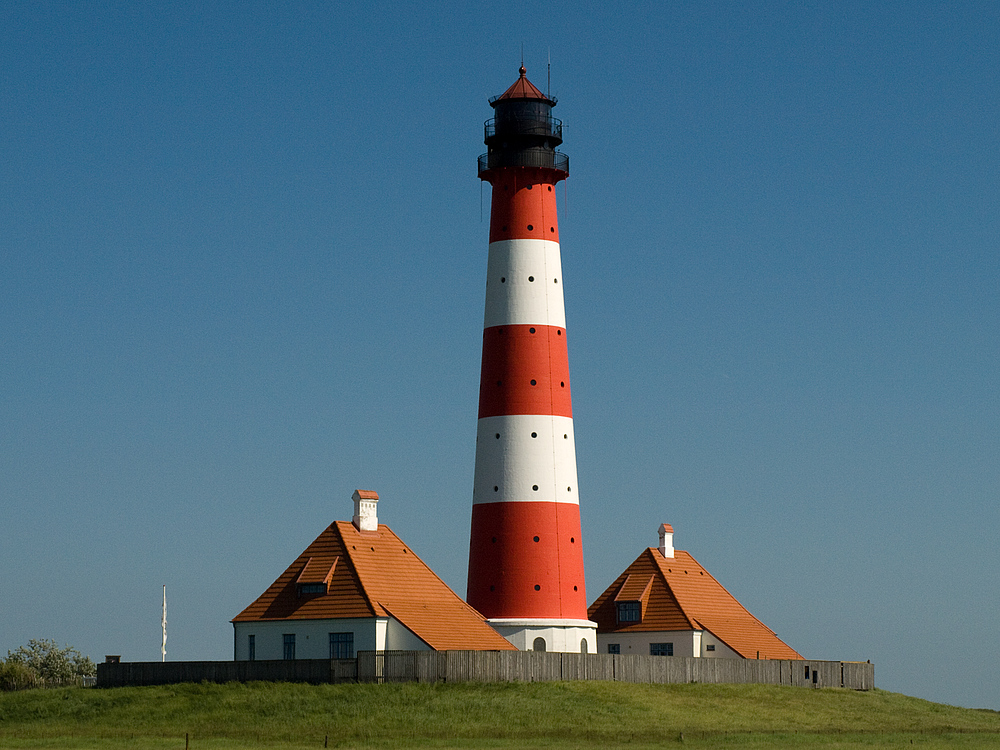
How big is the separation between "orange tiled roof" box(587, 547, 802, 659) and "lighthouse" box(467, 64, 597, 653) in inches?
340

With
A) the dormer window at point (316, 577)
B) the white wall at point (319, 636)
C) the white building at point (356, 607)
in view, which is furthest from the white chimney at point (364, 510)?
the white wall at point (319, 636)

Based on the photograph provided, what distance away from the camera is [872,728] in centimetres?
6075

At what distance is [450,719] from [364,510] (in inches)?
534

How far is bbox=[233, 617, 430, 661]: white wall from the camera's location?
63.5m

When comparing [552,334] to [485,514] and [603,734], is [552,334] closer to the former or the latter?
[485,514]

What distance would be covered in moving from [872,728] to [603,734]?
11.3 m

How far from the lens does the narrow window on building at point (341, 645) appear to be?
210ft

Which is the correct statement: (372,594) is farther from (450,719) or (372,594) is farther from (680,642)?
(680,642)

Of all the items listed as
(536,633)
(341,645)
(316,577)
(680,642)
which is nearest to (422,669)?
(341,645)

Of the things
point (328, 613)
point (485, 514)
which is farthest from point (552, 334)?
point (328, 613)

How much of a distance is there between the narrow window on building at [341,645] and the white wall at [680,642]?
17169 mm

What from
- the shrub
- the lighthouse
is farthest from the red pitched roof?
the shrub

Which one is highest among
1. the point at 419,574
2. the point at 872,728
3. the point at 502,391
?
the point at 502,391

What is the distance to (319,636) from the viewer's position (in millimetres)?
64562
